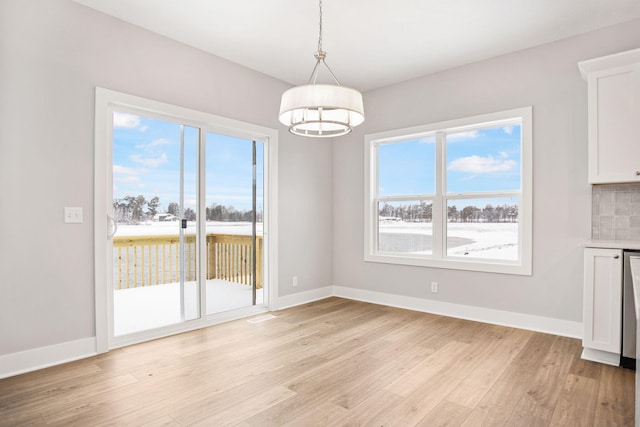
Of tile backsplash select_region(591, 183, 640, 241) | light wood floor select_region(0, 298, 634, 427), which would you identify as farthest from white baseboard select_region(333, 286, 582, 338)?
tile backsplash select_region(591, 183, 640, 241)

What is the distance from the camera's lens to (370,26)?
127 inches

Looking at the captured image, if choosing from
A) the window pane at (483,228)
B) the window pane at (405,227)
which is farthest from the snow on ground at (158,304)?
the window pane at (483,228)

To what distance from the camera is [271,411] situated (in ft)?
6.90

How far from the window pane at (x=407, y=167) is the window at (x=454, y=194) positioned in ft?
0.04

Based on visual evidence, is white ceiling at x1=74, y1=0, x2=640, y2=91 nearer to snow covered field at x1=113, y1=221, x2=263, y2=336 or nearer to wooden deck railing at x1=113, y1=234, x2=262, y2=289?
snow covered field at x1=113, y1=221, x2=263, y2=336

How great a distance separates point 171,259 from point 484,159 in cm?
351

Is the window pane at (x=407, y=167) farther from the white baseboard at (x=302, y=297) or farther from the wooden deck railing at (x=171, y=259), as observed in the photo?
the wooden deck railing at (x=171, y=259)

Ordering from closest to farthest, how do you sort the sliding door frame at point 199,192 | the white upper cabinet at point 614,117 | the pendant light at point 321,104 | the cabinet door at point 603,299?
1. the pendant light at point 321,104
2. the cabinet door at point 603,299
3. the white upper cabinet at point 614,117
4. the sliding door frame at point 199,192

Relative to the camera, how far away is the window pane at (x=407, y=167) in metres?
4.43

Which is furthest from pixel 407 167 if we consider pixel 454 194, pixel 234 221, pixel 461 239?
pixel 234 221

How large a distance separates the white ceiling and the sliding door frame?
71 cm

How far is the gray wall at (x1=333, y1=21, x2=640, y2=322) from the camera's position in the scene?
334cm

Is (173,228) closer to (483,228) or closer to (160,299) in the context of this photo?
(160,299)

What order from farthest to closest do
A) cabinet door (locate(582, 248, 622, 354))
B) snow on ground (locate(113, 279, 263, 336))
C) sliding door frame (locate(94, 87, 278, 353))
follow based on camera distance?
1. snow on ground (locate(113, 279, 263, 336))
2. sliding door frame (locate(94, 87, 278, 353))
3. cabinet door (locate(582, 248, 622, 354))
